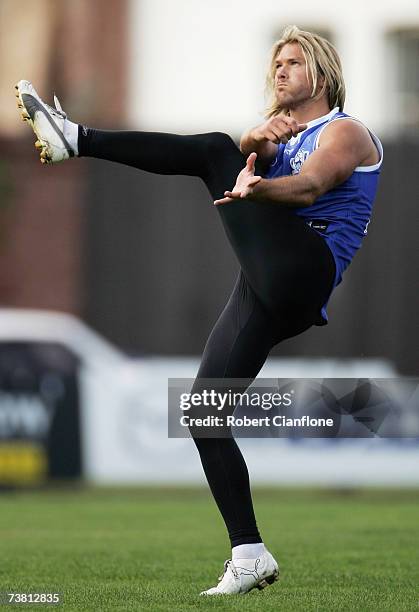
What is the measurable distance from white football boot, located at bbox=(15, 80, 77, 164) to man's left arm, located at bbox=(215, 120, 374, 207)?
75cm

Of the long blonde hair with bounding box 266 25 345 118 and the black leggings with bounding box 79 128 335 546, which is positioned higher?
the long blonde hair with bounding box 266 25 345 118

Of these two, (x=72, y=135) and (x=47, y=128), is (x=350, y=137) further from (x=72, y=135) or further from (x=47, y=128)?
(x=47, y=128)

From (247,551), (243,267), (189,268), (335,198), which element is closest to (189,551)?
(247,551)

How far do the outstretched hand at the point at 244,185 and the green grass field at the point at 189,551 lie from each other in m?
1.60

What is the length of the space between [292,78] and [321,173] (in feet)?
2.13

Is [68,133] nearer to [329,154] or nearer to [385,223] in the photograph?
[329,154]

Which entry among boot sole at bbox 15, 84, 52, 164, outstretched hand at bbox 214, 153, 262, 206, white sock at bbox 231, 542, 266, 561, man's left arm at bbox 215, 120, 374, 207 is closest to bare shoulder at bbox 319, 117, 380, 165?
man's left arm at bbox 215, 120, 374, 207

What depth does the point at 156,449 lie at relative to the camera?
13805mm

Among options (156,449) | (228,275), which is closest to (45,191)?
(228,275)

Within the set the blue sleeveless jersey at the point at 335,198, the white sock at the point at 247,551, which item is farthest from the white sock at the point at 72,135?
the white sock at the point at 247,551

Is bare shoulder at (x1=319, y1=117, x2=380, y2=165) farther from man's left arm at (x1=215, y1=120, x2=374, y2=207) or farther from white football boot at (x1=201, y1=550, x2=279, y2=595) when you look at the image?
white football boot at (x1=201, y1=550, x2=279, y2=595)

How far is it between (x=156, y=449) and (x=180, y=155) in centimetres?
831

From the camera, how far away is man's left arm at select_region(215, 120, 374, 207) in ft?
17.6

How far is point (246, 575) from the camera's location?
5934 mm
